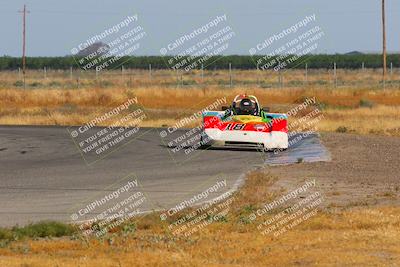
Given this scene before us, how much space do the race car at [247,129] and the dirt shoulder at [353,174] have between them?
166cm

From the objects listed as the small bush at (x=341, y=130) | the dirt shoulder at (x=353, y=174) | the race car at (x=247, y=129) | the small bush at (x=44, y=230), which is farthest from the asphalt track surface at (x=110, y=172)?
the small bush at (x=341, y=130)

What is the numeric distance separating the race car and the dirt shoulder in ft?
5.45

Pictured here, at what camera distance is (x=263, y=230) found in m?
14.5

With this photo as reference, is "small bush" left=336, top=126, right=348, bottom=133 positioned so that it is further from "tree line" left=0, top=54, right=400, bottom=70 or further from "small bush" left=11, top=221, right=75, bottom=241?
"tree line" left=0, top=54, right=400, bottom=70

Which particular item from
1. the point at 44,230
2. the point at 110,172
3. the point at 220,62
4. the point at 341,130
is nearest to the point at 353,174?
the point at 110,172

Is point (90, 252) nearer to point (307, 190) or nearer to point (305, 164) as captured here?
point (307, 190)

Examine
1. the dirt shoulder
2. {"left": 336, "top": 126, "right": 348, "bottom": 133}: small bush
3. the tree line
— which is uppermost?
the dirt shoulder

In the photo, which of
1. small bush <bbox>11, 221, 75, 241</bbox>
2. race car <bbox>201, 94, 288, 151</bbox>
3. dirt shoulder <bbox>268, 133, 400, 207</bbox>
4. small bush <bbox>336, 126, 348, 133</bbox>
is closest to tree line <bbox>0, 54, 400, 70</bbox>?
small bush <bbox>336, 126, 348, 133</bbox>

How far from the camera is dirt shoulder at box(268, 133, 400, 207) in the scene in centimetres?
1859

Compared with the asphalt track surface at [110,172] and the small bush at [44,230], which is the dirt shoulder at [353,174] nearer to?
the asphalt track surface at [110,172]

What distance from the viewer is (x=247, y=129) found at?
27.8 m

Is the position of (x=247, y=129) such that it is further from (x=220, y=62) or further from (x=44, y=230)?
(x=220, y=62)

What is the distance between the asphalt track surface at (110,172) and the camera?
59.9 feet

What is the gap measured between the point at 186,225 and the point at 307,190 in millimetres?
5068
